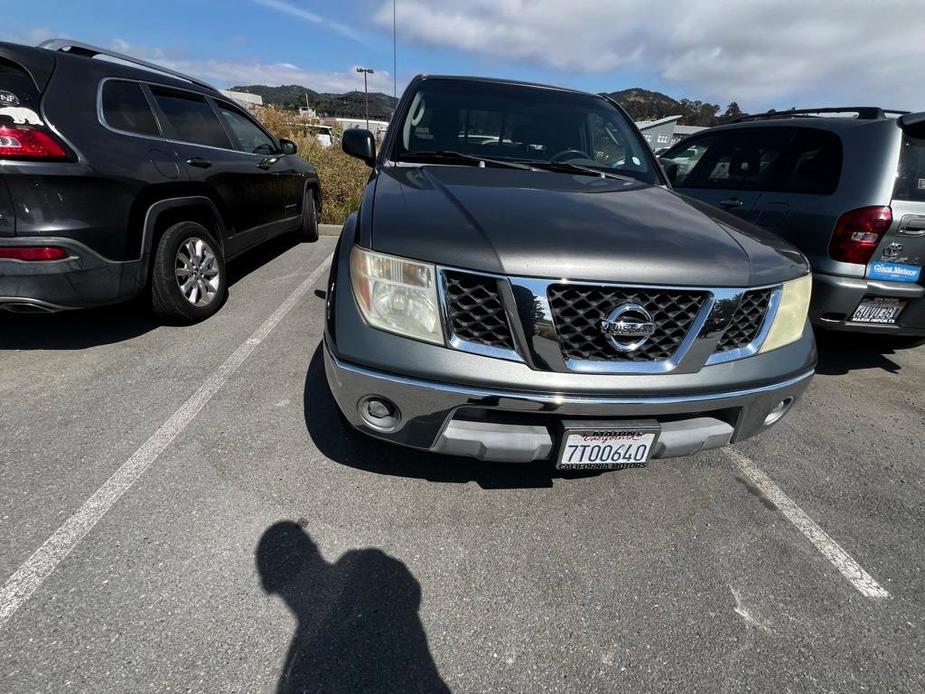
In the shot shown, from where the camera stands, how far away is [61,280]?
8.20ft

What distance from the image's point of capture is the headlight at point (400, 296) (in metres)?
1.45

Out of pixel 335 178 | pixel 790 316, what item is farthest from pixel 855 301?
pixel 335 178

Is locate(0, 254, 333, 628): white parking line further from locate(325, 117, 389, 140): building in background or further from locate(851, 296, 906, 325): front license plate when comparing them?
locate(851, 296, 906, 325): front license plate

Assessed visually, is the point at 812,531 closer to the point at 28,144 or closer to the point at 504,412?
the point at 504,412

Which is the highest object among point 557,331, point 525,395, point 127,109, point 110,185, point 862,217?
point 127,109

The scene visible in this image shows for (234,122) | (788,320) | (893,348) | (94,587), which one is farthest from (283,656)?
(893,348)

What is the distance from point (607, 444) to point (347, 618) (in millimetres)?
1036

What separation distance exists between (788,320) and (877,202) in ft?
5.77

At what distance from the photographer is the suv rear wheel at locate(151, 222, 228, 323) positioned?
10.2 feet

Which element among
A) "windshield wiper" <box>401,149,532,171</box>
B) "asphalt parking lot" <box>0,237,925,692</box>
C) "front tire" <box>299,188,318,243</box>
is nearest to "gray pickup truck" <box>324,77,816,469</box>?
"asphalt parking lot" <box>0,237,925,692</box>

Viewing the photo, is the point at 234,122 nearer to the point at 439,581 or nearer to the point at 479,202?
the point at 479,202

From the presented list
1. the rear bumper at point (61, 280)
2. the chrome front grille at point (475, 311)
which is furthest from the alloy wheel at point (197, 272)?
the chrome front grille at point (475, 311)

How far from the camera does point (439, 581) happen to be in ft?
5.27

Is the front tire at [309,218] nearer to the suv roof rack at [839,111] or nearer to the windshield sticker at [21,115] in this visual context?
the windshield sticker at [21,115]
